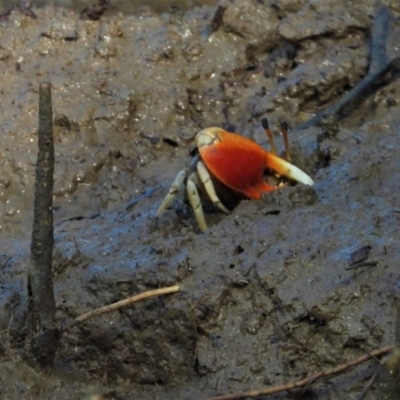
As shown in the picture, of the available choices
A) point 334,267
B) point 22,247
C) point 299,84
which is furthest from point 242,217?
point 299,84

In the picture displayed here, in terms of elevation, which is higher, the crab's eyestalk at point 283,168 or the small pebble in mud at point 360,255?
the small pebble in mud at point 360,255

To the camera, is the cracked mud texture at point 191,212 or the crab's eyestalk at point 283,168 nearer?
the cracked mud texture at point 191,212

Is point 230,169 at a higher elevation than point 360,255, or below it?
below

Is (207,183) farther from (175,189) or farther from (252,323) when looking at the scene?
(252,323)

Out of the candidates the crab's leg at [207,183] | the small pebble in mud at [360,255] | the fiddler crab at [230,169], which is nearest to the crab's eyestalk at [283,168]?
the fiddler crab at [230,169]

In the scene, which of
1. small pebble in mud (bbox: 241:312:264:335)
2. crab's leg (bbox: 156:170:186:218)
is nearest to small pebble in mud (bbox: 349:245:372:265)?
small pebble in mud (bbox: 241:312:264:335)

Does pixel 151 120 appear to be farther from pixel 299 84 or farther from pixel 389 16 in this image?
pixel 389 16

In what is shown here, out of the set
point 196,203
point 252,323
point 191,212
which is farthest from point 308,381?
point 191,212

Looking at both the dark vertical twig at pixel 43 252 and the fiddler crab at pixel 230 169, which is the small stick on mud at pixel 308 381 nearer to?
the dark vertical twig at pixel 43 252
